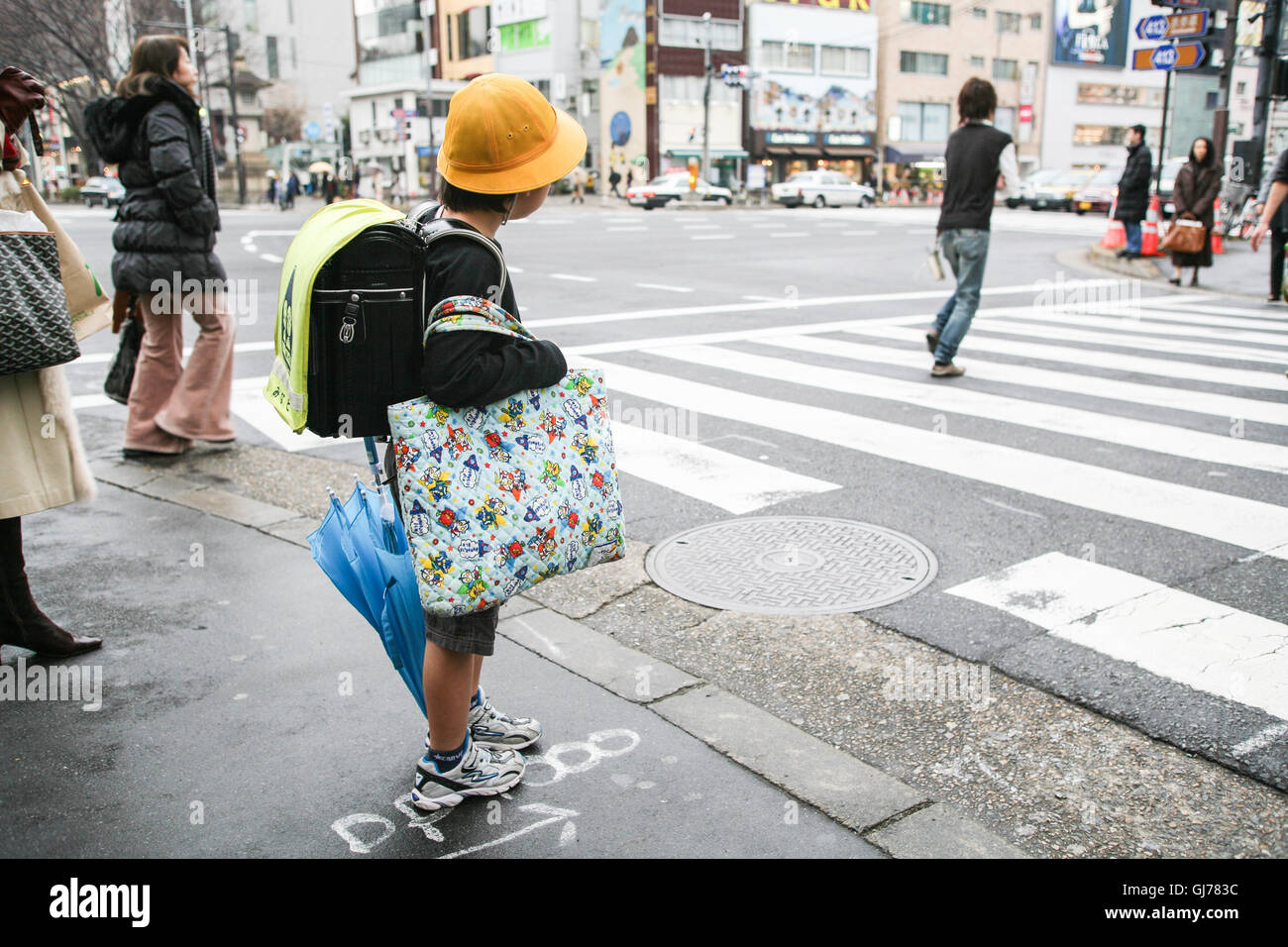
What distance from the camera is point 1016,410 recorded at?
7.01 meters

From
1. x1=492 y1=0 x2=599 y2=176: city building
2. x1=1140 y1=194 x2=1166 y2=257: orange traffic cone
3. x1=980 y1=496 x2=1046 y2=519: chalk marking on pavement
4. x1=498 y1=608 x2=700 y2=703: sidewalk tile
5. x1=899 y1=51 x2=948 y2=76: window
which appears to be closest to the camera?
x1=498 y1=608 x2=700 y2=703: sidewalk tile

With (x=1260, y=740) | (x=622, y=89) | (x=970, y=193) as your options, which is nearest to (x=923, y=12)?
(x=622, y=89)

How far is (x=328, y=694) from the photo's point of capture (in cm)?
335

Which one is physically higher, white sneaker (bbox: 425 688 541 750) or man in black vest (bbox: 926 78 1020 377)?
man in black vest (bbox: 926 78 1020 377)

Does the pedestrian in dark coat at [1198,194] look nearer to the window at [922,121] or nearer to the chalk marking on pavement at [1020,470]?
the chalk marking on pavement at [1020,470]

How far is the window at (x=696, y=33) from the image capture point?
60125mm

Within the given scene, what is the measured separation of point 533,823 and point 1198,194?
14747 millimetres

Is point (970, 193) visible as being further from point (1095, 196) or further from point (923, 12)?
point (923, 12)

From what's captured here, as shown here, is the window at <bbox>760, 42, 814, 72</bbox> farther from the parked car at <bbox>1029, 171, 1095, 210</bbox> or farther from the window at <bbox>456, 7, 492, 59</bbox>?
the parked car at <bbox>1029, 171, 1095, 210</bbox>

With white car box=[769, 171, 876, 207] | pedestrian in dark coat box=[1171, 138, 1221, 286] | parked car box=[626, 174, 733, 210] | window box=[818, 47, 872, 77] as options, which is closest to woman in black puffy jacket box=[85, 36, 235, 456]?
pedestrian in dark coat box=[1171, 138, 1221, 286]

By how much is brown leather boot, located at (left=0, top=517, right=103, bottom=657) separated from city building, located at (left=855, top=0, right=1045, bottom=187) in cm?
6184

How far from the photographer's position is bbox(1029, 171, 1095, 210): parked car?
126 feet

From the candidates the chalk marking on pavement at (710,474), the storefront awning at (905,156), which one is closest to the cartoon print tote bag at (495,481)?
the chalk marking on pavement at (710,474)
